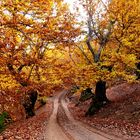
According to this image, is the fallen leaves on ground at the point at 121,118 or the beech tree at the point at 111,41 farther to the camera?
the beech tree at the point at 111,41

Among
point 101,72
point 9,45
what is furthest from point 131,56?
point 9,45

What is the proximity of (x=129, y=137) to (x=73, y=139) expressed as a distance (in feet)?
11.6

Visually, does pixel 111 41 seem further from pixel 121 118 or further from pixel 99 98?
pixel 121 118

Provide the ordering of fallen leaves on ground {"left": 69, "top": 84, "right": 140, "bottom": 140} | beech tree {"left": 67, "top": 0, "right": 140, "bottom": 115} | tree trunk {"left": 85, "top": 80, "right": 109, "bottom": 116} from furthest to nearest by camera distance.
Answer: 1. tree trunk {"left": 85, "top": 80, "right": 109, "bottom": 116}
2. beech tree {"left": 67, "top": 0, "right": 140, "bottom": 115}
3. fallen leaves on ground {"left": 69, "top": 84, "right": 140, "bottom": 140}

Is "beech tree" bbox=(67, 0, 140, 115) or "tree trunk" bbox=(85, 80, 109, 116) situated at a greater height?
"beech tree" bbox=(67, 0, 140, 115)

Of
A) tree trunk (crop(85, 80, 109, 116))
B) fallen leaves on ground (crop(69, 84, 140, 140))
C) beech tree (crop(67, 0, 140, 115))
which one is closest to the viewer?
fallen leaves on ground (crop(69, 84, 140, 140))

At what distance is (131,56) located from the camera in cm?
2683

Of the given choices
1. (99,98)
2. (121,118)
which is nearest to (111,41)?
(99,98)

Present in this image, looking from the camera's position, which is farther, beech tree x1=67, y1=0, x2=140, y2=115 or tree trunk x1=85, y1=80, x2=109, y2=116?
tree trunk x1=85, y1=80, x2=109, y2=116

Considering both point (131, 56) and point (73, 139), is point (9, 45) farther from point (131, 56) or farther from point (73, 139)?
point (131, 56)

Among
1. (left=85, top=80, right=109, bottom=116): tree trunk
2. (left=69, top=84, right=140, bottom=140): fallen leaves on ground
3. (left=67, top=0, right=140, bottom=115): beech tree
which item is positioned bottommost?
(left=69, top=84, right=140, bottom=140): fallen leaves on ground

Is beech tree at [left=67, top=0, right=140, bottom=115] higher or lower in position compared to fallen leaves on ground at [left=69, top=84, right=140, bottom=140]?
higher

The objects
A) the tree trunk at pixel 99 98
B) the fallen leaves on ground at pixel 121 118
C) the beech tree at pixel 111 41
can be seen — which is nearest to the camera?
the fallen leaves on ground at pixel 121 118

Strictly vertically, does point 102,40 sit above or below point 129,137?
above
